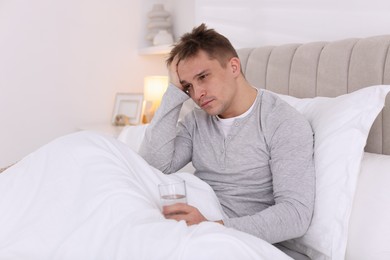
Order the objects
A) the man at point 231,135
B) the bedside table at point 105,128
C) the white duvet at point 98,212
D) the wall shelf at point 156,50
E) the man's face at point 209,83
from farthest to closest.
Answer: the wall shelf at point 156,50 → the bedside table at point 105,128 → the man's face at point 209,83 → the man at point 231,135 → the white duvet at point 98,212

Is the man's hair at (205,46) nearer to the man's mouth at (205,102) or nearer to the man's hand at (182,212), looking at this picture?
the man's mouth at (205,102)

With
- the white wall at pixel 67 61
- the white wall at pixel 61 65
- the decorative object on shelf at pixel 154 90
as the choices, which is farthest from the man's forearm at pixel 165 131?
the white wall at pixel 61 65

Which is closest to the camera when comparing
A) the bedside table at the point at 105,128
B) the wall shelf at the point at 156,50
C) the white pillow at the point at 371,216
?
the white pillow at the point at 371,216

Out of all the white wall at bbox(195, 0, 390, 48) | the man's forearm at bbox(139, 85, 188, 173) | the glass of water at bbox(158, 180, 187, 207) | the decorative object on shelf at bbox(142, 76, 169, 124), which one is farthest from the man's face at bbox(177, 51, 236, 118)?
the decorative object on shelf at bbox(142, 76, 169, 124)

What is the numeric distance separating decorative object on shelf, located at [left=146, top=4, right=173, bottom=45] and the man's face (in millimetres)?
1972

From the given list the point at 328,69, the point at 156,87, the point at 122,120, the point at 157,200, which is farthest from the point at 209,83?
the point at 122,120

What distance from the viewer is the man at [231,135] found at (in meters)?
1.46

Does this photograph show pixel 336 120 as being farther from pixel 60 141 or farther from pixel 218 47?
pixel 60 141

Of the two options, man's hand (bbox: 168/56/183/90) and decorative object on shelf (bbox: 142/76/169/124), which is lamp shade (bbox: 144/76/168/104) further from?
man's hand (bbox: 168/56/183/90)

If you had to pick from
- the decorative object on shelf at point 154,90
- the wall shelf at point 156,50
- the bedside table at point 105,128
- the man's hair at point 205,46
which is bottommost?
the bedside table at point 105,128

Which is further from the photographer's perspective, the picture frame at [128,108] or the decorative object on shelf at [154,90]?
the picture frame at [128,108]

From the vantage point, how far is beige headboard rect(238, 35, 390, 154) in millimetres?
1679

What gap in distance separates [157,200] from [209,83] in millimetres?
410

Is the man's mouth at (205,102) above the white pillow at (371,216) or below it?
above
